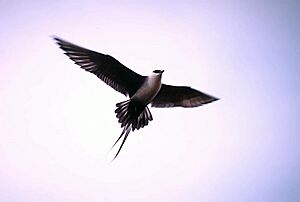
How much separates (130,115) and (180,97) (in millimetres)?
340

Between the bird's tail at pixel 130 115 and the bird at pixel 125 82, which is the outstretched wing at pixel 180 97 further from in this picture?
the bird's tail at pixel 130 115

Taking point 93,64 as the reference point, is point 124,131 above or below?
below

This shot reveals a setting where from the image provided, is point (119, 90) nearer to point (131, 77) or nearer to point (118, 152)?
point (131, 77)

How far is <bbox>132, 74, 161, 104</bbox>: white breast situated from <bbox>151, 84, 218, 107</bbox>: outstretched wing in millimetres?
181

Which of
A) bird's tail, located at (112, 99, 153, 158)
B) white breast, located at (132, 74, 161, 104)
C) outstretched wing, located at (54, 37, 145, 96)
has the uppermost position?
outstretched wing, located at (54, 37, 145, 96)

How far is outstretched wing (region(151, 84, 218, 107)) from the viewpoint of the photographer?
273cm

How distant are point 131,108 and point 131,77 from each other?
16cm

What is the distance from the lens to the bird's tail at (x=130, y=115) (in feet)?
8.39

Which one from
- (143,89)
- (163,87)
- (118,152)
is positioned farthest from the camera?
(163,87)

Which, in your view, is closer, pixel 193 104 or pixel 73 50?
pixel 73 50

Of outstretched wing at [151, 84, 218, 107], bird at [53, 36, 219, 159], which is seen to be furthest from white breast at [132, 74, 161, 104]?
outstretched wing at [151, 84, 218, 107]

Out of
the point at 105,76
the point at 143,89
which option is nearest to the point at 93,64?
the point at 105,76

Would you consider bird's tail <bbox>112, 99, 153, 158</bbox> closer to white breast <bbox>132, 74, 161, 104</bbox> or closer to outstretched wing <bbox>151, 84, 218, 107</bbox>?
white breast <bbox>132, 74, 161, 104</bbox>

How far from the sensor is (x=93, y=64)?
256cm
